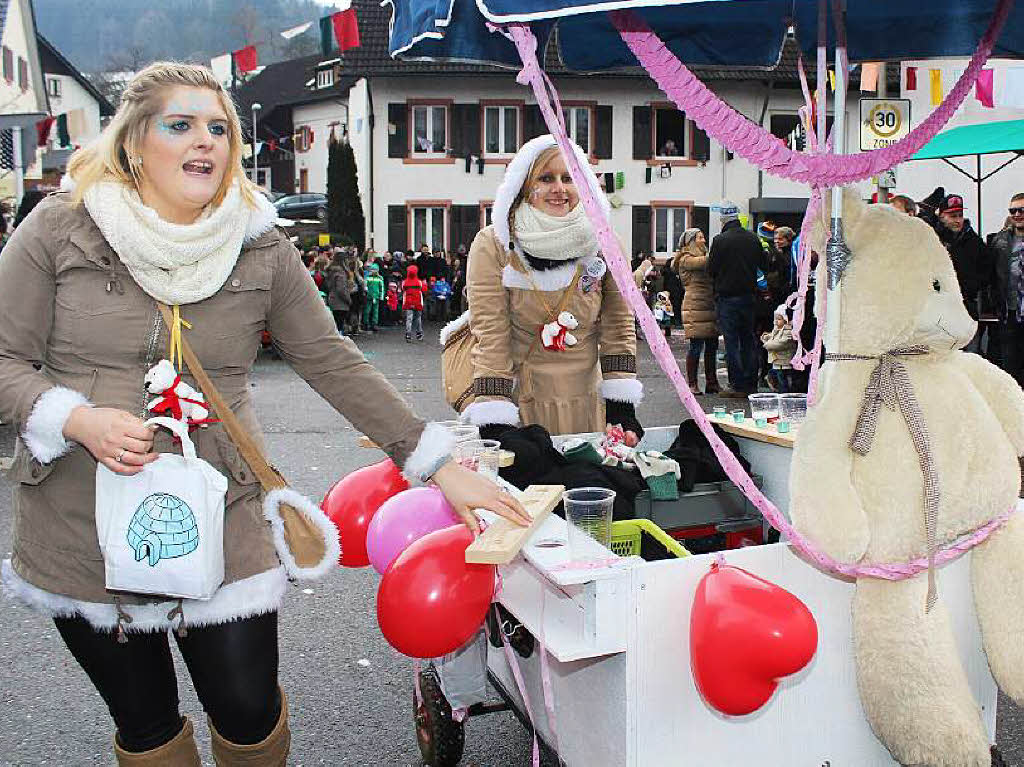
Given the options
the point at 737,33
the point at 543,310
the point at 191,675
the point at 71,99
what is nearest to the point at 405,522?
the point at 191,675

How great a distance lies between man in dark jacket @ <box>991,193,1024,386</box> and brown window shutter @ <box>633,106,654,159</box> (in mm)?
19791

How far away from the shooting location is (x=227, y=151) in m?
2.40

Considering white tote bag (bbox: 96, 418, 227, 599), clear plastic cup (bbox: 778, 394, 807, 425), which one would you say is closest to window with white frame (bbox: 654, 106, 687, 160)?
clear plastic cup (bbox: 778, 394, 807, 425)

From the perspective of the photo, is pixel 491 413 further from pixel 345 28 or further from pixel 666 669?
pixel 345 28

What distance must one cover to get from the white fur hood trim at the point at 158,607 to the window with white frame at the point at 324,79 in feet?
142

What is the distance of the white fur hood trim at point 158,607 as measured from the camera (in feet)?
7.32

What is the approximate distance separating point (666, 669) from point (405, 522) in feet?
2.72

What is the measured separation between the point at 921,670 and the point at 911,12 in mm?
2052

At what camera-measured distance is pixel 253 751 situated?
7.63ft

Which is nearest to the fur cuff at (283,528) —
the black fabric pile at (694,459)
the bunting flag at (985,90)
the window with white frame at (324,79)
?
the black fabric pile at (694,459)

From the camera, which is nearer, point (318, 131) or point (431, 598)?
point (431, 598)

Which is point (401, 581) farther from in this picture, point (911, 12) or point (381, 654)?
point (911, 12)

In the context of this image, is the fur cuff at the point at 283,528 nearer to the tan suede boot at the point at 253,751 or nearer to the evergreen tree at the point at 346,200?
the tan suede boot at the point at 253,751

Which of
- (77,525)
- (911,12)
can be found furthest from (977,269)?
(77,525)
